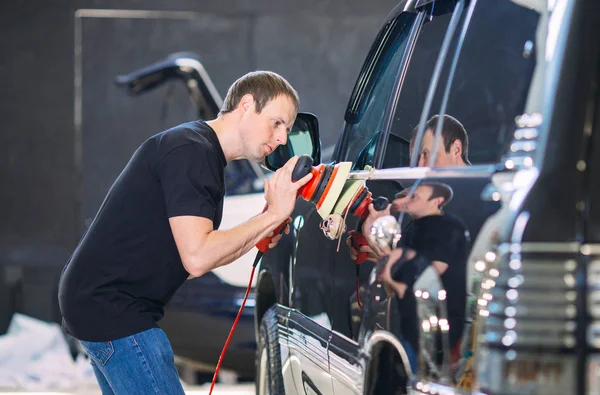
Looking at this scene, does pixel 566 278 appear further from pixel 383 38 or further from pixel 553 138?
pixel 383 38

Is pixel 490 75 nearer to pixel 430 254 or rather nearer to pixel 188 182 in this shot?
pixel 430 254

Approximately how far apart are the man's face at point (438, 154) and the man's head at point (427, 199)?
3.0 inches

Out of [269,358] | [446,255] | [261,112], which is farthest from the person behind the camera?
[269,358]

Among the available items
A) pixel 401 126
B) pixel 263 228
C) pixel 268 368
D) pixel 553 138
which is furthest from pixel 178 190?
pixel 268 368

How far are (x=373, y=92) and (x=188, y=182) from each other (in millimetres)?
1182

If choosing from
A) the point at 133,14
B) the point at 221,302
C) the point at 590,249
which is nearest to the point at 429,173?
the point at 590,249

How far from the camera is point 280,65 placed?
7965mm

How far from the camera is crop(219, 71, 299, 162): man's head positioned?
9.61 ft

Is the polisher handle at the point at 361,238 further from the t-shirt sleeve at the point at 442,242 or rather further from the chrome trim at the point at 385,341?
the t-shirt sleeve at the point at 442,242

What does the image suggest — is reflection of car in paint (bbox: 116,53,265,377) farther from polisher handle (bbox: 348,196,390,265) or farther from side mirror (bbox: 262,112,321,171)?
polisher handle (bbox: 348,196,390,265)

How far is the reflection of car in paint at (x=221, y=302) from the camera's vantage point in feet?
20.1

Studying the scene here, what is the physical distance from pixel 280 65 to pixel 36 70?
6.82ft

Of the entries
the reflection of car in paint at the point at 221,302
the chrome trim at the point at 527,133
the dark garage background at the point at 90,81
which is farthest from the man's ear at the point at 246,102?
the dark garage background at the point at 90,81

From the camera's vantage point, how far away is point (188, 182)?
2609 millimetres
